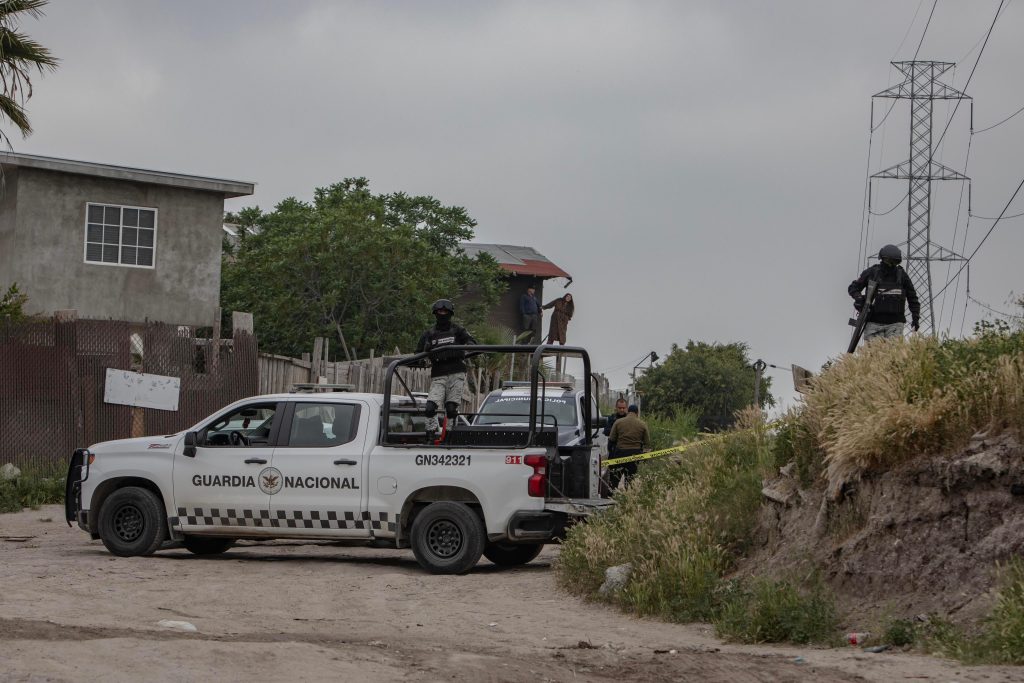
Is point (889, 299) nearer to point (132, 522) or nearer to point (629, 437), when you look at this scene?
point (629, 437)

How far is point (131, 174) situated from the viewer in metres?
28.6

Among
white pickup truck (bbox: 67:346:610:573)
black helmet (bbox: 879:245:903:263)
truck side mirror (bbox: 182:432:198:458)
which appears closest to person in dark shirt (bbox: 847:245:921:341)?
black helmet (bbox: 879:245:903:263)

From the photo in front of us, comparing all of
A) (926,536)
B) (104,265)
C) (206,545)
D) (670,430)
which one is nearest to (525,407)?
(206,545)

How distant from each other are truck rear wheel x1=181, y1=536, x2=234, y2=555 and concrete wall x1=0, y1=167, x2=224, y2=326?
45.6ft

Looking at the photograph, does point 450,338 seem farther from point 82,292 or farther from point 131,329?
point 82,292

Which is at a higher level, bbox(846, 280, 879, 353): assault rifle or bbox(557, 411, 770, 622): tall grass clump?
bbox(846, 280, 879, 353): assault rifle

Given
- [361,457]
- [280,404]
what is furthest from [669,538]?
[280,404]

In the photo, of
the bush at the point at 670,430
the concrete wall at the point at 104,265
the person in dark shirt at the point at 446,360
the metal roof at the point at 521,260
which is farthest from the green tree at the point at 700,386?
the person in dark shirt at the point at 446,360

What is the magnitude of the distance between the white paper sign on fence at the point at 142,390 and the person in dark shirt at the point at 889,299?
474 inches

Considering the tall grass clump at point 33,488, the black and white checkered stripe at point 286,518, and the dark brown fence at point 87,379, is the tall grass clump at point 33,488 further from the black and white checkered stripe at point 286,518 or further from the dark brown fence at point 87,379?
the black and white checkered stripe at point 286,518

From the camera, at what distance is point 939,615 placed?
9562 mm

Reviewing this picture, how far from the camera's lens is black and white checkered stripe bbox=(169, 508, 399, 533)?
14.0 m

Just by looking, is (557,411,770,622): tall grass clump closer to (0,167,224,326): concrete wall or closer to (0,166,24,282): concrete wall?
(0,167,224,326): concrete wall

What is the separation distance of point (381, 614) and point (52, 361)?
11.5m
